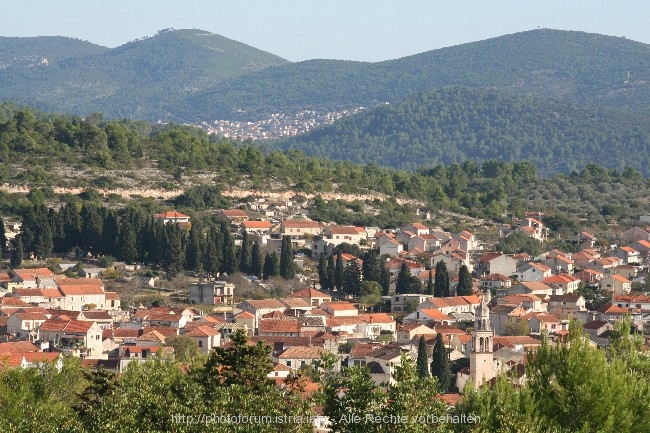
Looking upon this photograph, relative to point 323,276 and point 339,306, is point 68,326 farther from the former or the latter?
point 323,276

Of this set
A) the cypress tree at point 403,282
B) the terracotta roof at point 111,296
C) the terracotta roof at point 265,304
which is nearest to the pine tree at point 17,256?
the terracotta roof at point 111,296

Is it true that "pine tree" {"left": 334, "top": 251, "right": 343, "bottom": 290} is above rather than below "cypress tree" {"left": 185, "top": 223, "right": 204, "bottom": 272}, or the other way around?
below

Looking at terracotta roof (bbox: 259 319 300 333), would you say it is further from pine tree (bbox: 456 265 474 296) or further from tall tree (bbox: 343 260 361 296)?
pine tree (bbox: 456 265 474 296)

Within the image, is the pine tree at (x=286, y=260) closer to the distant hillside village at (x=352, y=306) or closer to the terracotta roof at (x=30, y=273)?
the distant hillside village at (x=352, y=306)

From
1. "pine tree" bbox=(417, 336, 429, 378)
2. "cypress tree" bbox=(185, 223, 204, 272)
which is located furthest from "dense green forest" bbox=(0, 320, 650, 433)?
"cypress tree" bbox=(185, 223, 204, 272)

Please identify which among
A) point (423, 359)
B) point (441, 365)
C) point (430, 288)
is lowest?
point (430, 288)

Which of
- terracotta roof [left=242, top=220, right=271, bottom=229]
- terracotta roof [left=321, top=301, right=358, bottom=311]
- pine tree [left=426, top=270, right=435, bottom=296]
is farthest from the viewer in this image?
terracotta roof [left=242, top=220, right=271, bottom=229]

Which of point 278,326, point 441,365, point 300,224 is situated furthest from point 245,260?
point 441,365
